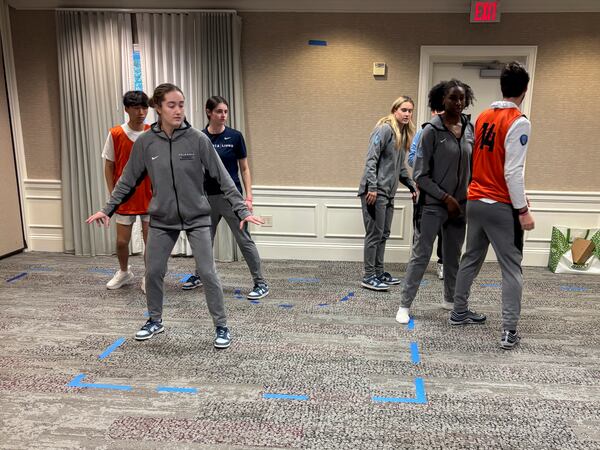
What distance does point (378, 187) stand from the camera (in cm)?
357

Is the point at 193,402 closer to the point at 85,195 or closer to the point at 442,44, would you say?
the point at 85,195

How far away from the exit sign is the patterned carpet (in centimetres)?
237

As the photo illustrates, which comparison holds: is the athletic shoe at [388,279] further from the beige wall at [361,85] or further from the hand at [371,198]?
the beige wall at [361,85]

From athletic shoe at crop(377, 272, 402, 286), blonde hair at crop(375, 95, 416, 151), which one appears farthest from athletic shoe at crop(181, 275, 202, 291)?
blonde hair at crop(375, 95, 416, 151)

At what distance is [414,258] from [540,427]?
1229 mm

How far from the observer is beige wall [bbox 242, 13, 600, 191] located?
4.17 metres

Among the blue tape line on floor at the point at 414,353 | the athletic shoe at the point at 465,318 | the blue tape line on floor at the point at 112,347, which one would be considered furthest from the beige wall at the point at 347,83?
the blue tape line on floor at the point at 112,347

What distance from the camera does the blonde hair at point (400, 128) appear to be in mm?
3469

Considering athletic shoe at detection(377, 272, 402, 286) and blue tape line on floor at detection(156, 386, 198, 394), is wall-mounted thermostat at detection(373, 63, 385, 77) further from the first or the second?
blue tape line on floor at detection(156, 386, 198, 394)

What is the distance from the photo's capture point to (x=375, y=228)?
3615mm

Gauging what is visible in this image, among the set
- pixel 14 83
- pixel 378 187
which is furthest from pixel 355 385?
pixel 14 83

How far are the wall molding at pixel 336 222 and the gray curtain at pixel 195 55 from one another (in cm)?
91

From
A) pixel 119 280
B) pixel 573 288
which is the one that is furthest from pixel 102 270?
pixel 573 288

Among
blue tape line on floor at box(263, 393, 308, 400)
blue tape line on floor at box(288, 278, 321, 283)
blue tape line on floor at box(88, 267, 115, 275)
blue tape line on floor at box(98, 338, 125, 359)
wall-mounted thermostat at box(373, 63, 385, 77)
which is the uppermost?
wall-mounted thermostat at box(373, 63, 385, 77)
